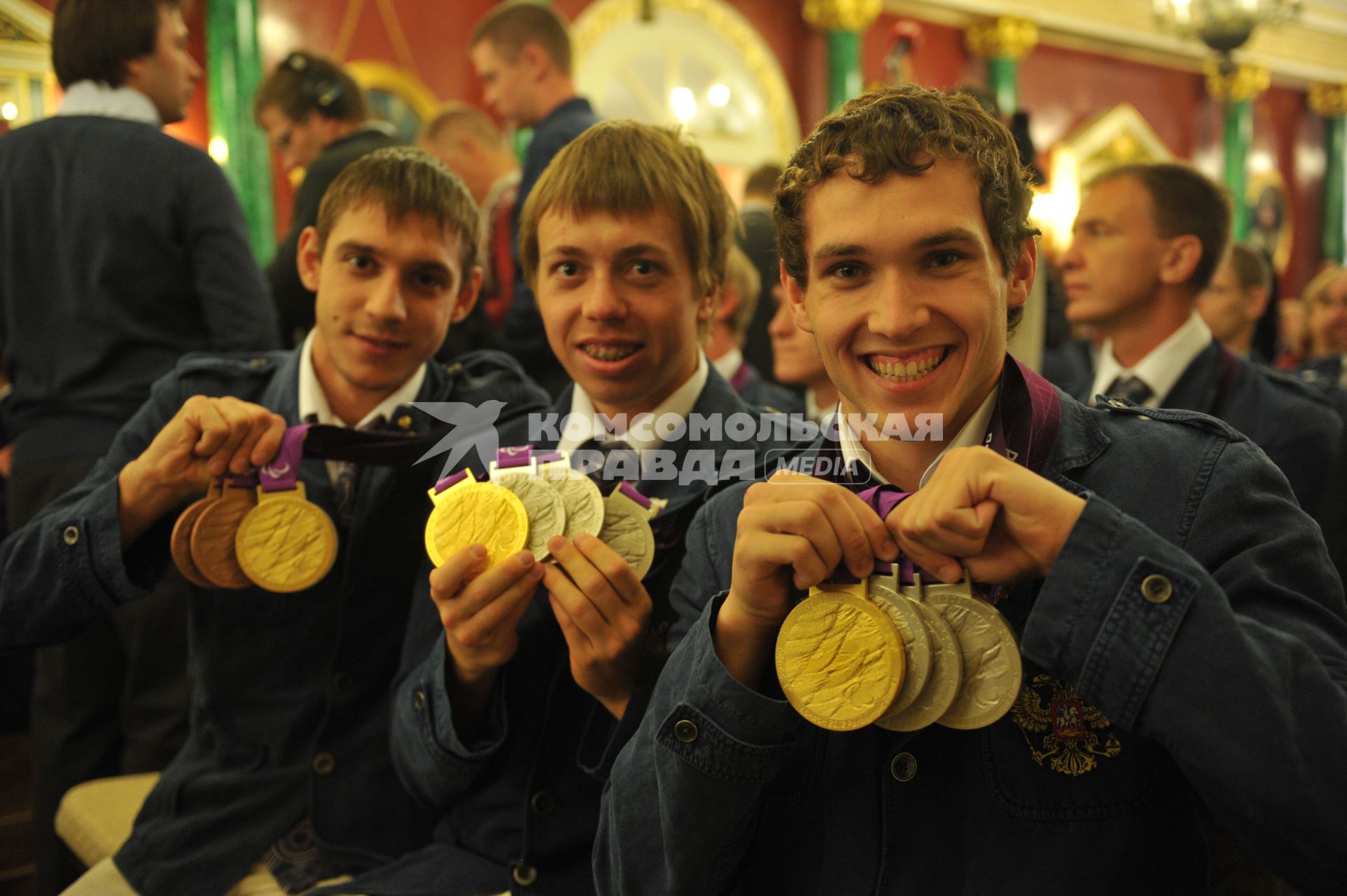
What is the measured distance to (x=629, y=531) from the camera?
1.60 metres

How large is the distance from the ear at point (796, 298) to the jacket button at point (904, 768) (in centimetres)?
58

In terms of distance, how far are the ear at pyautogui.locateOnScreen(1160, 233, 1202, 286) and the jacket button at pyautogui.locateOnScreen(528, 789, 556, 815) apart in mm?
2275

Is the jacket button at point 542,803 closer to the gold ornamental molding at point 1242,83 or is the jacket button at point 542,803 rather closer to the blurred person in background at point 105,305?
the blurred person in background at point 105,305

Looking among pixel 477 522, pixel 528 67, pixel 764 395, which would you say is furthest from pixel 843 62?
pixel 477 522

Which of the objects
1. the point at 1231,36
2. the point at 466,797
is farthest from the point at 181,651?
the point at 1231,36

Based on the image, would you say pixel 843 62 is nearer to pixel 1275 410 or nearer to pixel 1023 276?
pixel 1275 410

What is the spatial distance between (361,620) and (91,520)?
1.65ft

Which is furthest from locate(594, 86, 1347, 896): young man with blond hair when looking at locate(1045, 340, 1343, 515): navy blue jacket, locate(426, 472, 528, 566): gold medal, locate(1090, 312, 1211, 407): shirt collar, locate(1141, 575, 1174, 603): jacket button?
locate(1090, 312, 1211, 407): shirt collar

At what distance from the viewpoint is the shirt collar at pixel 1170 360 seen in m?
2.84

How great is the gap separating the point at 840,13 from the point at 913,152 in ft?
31.5

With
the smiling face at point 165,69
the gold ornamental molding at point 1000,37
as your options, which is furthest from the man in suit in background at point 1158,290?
the gold ornamental molding at point 1000,37

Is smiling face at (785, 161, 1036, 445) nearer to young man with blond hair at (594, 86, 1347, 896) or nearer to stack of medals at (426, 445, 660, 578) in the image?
young man with blond hair at (594, 86, 1347, 896)

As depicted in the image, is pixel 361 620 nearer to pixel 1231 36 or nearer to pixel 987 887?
pixel 987 887

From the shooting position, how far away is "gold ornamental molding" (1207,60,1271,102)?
44.4 feet
